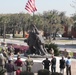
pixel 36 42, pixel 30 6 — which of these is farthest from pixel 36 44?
pixel 30 6

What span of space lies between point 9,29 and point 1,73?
8914 cm

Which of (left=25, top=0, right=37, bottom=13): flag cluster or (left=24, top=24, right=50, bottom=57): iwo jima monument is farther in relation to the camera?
(left=25, top=0, right=37, bottom=13): flag cluster

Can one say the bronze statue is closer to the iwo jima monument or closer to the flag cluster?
the iwo jima monument

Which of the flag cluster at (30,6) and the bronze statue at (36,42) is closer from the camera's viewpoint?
the bronze statue at (36,42)

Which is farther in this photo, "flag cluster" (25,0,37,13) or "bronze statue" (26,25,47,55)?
"flag cluster" (25,0,37,13)

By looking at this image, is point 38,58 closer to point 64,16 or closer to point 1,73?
point 1,73

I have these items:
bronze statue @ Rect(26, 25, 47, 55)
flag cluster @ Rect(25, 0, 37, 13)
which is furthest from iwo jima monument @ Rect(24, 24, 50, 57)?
flag cluster @ Rect(25, 0, 37, 13)

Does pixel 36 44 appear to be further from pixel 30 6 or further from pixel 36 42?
pixel 30 6

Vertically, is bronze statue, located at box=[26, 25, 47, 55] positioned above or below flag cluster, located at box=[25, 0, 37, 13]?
below

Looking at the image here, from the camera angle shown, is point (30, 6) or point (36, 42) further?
point (30, 6)

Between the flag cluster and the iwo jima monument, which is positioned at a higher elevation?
the flag cluster

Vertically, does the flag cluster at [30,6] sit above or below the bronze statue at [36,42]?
above

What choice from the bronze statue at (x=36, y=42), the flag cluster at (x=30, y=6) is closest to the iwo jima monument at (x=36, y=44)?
the bronze statue at (x=36, y=42)

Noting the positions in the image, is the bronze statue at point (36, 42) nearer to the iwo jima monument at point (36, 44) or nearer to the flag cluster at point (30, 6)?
the iwo jima monument at point (36, 44)
